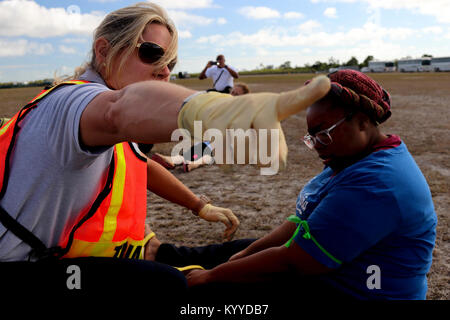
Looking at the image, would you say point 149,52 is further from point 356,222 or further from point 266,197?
point 266,197

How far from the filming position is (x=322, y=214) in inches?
59.6

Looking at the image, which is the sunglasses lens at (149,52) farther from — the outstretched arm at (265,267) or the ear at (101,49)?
the outstretched arm at (265,267)

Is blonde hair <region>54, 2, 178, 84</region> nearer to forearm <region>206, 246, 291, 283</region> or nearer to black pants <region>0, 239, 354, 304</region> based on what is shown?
black pants <region>0, 239, 354, 304</region>

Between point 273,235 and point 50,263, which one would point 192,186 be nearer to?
point 273,235

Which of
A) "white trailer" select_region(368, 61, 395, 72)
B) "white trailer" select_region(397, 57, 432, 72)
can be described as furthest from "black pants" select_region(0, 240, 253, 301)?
"white trailer" select_region(368, 61, 395, 72)

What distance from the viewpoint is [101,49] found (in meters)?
1.70

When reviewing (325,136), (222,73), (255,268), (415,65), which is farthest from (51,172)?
(415,65)

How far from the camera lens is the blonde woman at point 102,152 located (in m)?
0.98

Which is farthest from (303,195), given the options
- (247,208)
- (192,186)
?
(192,186)

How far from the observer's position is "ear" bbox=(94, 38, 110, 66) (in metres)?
1.67

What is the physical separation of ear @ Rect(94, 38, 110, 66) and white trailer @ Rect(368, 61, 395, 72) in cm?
8090
